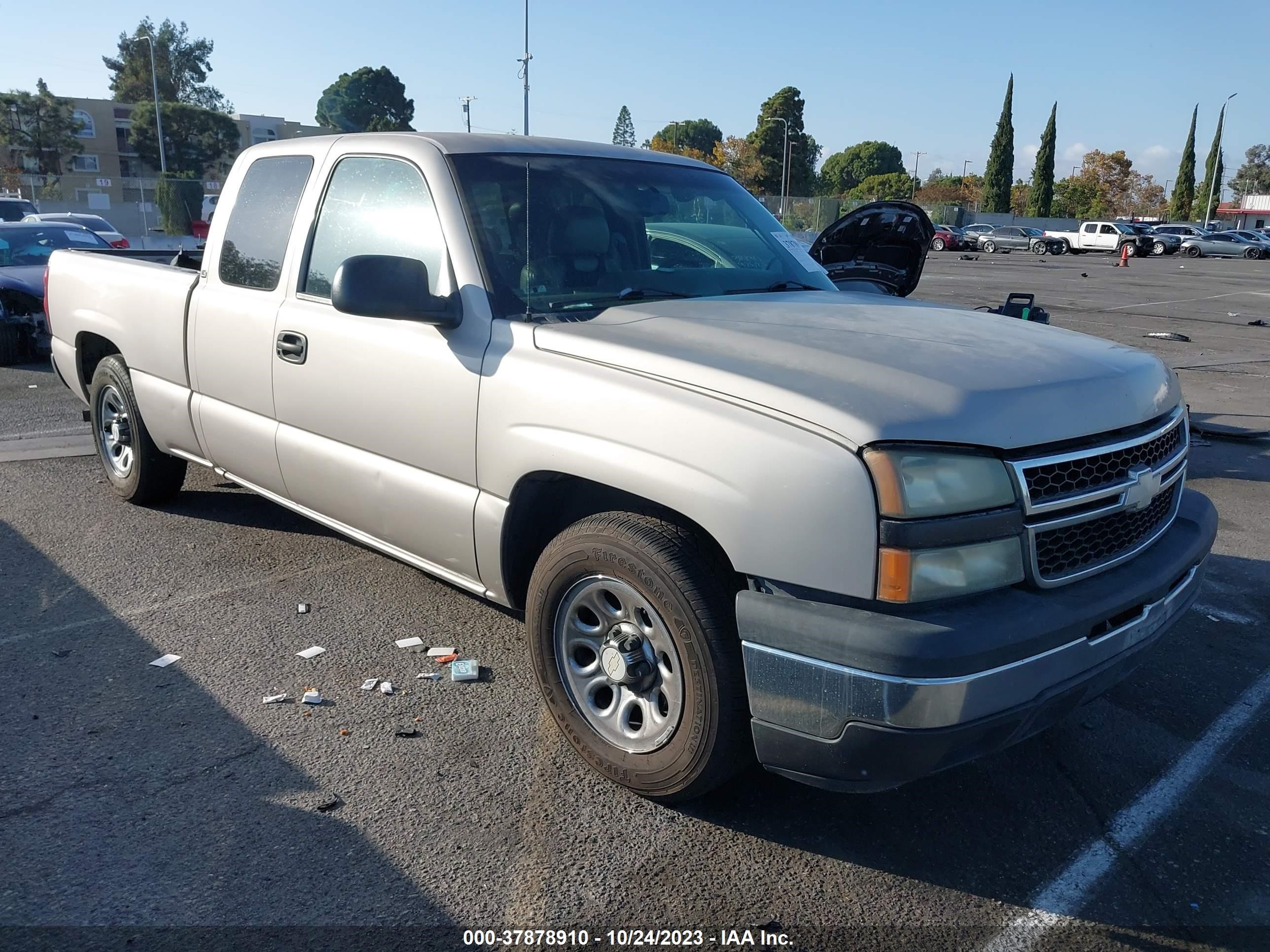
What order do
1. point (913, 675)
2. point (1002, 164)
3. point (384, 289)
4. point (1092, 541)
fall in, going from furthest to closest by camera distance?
point (1002, 164) → point (384, 289) → point (1092, 541) → point (913, 675)

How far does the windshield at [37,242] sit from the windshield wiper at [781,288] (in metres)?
9.84

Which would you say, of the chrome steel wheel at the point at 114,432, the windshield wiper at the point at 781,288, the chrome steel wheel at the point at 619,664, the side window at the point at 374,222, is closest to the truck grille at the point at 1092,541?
the chrome steel wheel at the point at 619,664

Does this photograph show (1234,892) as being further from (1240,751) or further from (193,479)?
(193,479)

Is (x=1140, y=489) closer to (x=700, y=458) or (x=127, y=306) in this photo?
(x=700, y=458)

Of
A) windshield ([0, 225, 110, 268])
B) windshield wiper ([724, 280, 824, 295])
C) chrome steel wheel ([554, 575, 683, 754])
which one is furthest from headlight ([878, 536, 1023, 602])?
windshield ([0, 225, 110, 268])

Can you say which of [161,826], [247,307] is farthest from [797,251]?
[161,826]

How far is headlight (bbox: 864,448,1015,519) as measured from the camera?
7.72 feet

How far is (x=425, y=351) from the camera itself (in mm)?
3428

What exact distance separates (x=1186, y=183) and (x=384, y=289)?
318 feet

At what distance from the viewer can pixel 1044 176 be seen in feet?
266

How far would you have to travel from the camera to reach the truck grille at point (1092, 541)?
101 inches

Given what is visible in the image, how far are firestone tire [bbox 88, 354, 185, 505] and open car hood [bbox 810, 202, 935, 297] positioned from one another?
13.6ft

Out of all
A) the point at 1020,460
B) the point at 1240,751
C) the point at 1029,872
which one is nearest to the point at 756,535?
the point at 1020,460

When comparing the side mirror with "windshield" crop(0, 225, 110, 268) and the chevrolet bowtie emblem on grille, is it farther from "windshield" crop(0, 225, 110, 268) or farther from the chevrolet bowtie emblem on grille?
"windshield" crop(0, 225, 110, 268)
